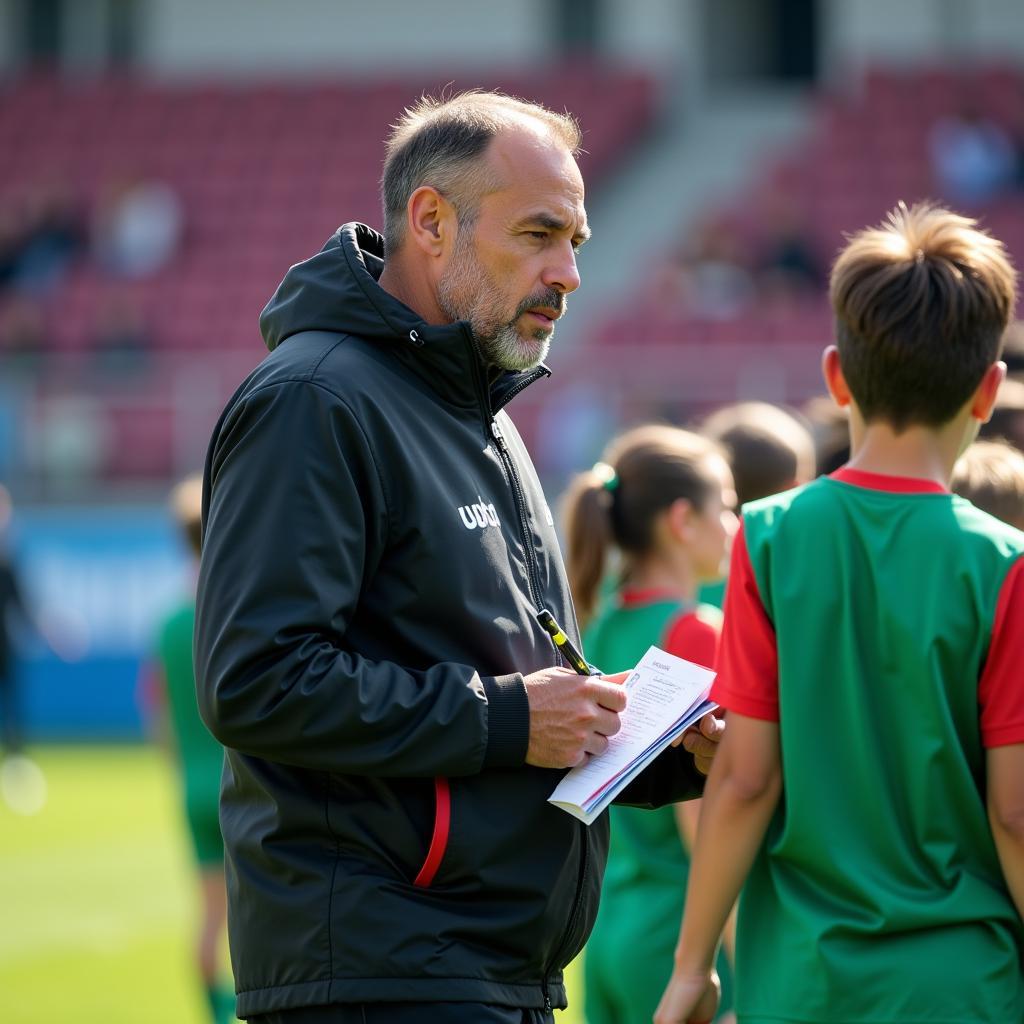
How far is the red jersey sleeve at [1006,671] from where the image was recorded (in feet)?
8.34

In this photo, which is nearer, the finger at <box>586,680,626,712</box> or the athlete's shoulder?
the finger at <box>586,680,626,712</box>

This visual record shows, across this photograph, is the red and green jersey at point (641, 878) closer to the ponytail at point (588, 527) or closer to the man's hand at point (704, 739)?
the ponytail at point (588, 527)

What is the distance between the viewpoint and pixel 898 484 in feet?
8.76

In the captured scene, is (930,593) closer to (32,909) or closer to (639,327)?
(32,909)

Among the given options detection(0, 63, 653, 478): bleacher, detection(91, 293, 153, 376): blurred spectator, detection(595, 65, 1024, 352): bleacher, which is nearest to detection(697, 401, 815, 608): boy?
detection(595, 65, 1024, 352): bleacher

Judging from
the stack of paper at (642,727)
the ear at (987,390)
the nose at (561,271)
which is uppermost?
the nose at (561,271)

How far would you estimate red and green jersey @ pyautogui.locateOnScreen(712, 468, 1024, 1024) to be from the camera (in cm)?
256

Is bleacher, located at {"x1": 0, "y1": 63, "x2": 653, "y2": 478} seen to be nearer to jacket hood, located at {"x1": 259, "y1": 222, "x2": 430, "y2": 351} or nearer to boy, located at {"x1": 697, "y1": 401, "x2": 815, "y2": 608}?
boy, located at {"x1": 697, "y1": 401, "x2": 815, "y2": 608}

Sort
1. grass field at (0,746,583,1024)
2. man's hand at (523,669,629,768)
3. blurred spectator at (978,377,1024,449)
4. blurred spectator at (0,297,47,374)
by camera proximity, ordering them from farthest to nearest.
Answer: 1. blurred spectator at (0,297,47,374)
2. grass field at (0,746,583,1024)
3. blurred spectator at (978,377,1024,449)
4. man's hand at (523,669,629,768)

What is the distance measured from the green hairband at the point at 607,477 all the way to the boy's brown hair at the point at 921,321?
144cm

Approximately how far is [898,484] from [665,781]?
745 mm

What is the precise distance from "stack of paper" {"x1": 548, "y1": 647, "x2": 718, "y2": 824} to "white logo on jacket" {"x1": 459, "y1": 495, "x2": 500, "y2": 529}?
1.17 ft

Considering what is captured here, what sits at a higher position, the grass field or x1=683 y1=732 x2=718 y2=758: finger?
x1=683 y1=732 x2=718 y2=758: finger

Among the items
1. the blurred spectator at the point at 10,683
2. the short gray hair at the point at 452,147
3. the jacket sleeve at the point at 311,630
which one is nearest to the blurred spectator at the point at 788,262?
the blurred spectator at the point at 10,683
